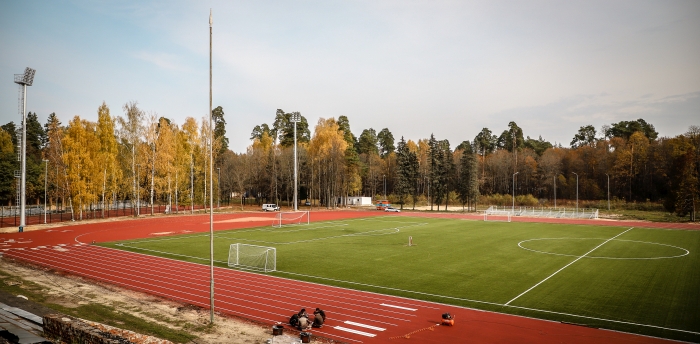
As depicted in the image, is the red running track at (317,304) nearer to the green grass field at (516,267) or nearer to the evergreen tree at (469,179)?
the green grass field at (516,267)

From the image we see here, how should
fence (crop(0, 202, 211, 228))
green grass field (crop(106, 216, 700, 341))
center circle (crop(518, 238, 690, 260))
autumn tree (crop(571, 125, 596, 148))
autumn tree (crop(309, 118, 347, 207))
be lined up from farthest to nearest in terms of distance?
autumn tree (crop(571, 125, 596, 148)) → autumn tree (crop(309, 118, 347, 207)) → fence (crop(0, 202, 211, 228)) → center circle (crop(518, 238, 690, 260)) → green grass field (crop(106, 216, 700, 341))

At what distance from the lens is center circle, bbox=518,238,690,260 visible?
87.1 feet

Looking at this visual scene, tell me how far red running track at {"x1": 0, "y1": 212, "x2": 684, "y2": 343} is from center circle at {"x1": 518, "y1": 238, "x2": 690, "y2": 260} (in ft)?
51.5

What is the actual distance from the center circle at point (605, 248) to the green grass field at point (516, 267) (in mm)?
68

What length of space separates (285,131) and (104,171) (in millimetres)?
48706

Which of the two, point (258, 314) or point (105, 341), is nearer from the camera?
point (105, 341)

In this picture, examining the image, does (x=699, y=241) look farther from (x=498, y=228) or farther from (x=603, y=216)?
(x=603, y=216)

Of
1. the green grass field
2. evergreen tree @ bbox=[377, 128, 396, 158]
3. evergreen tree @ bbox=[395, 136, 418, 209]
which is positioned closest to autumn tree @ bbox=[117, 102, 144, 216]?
the green grass field

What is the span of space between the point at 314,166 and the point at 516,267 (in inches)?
2414

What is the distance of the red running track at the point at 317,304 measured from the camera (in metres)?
12.5

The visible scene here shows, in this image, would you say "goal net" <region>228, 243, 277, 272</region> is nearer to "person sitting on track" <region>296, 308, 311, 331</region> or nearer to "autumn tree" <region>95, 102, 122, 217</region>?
"person sitting on track" <region>296, 308, 311, 331</region>

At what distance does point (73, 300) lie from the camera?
1642cm

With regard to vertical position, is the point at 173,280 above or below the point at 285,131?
below

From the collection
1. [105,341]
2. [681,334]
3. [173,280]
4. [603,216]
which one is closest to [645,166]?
[603,216]
